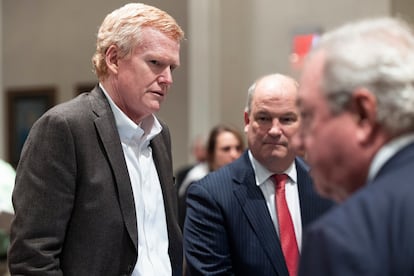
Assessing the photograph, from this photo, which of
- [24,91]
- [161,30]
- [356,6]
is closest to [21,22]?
[24,91]

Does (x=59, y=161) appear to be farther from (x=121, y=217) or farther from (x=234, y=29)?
(x=234, y=29)

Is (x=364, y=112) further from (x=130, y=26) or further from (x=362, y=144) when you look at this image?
(x=130, y=26)

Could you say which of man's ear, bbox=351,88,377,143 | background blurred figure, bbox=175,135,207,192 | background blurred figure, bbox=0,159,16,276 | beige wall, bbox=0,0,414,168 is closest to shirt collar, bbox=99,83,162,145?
background blurred figure, bbox=0,159,16,276

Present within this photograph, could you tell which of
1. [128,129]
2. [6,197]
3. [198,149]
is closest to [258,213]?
[128,129]

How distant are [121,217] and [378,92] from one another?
158cm

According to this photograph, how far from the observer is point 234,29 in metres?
10.8

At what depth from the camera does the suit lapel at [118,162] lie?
10.1 feet

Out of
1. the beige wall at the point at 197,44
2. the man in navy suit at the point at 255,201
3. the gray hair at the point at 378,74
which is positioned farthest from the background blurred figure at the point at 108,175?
the beige wall at the point at 197,44

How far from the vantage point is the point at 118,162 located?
3107mm

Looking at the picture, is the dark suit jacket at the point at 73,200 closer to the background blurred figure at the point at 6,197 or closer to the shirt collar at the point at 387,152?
the background blurred figure at the point at 6,197

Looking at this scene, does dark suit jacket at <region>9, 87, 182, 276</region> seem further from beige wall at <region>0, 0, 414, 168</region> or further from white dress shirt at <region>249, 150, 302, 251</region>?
beige wall at <region>0, 0, 414, 168</region>

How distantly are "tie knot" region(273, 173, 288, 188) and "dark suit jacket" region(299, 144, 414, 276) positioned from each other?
6.14 ft

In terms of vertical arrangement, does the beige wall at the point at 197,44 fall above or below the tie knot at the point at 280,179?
below

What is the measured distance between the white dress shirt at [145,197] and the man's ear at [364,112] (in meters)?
1.60
